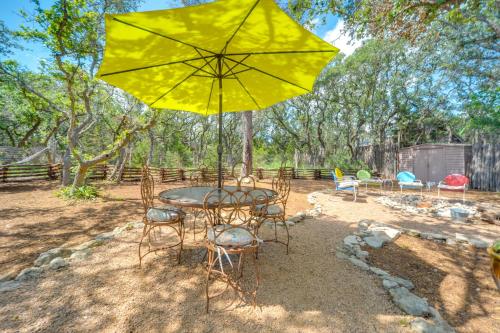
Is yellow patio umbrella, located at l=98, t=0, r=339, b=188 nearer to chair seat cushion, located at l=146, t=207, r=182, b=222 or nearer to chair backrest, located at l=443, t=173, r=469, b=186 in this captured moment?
chair seat cushion, located at l=146, t=207, r=182, b=222

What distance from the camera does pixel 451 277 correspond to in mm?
2350

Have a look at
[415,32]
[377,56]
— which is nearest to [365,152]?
[377,56]

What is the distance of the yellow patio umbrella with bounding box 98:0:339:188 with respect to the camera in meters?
1.68

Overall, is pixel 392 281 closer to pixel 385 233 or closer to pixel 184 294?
pixel 385 233

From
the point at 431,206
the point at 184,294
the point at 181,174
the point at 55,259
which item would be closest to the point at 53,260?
the point at 55,259

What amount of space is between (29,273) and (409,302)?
3.38 m

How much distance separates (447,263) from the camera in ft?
8.70

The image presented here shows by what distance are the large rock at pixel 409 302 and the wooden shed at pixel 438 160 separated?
9.16 m

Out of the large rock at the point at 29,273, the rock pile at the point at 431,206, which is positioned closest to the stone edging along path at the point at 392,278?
the rock pile at the point at 431,206

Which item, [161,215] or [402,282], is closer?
[402,282]

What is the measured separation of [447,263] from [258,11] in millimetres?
3298

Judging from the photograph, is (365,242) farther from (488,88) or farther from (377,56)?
(488,88)

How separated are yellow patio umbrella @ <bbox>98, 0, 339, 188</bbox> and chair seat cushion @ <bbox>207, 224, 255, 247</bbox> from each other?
2.23ft

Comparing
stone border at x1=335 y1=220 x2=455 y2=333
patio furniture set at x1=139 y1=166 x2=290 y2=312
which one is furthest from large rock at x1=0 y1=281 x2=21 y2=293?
stone border at x1=335 y1=220 x2=455 y2=333
